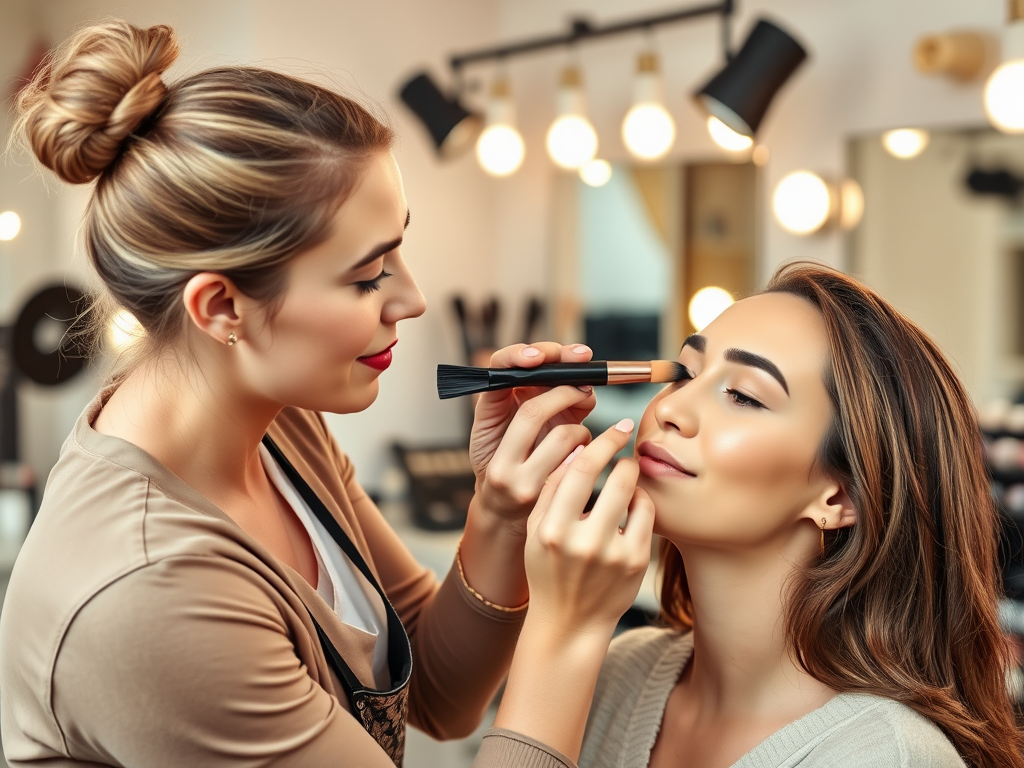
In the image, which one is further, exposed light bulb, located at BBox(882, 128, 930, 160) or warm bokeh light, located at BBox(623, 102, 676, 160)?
warm bokeh light, located at BBox(623, 102, 676, 160)

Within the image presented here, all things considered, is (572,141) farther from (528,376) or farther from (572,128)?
(528,376)

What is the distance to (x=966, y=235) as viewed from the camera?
2002 mm

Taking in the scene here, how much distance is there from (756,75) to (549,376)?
1.30 metres

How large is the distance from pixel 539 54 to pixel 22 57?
1.31 metres

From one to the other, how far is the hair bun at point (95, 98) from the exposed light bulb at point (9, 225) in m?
1.54

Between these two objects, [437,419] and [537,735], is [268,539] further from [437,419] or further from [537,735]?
[437,419]

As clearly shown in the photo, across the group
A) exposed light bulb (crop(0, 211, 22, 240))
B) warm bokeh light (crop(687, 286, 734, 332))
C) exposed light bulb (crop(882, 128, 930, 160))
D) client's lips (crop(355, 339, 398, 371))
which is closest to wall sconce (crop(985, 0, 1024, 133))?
exposed light bulb (crop(882, 128, 930, 160))

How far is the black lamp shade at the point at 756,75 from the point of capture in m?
2.00

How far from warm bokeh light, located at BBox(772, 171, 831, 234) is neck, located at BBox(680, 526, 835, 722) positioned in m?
1.30

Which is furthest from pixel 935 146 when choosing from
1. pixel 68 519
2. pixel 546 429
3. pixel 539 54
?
pixel 68 519

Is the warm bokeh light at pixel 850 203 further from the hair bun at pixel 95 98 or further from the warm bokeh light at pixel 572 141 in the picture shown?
the hair bun at pixel 95 98

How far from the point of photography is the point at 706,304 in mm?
2486

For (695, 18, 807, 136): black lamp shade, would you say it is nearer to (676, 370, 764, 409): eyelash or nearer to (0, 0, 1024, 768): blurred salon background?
(0, 0, 1024, 768): blurred salon background

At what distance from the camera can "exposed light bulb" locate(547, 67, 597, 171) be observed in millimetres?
2500
